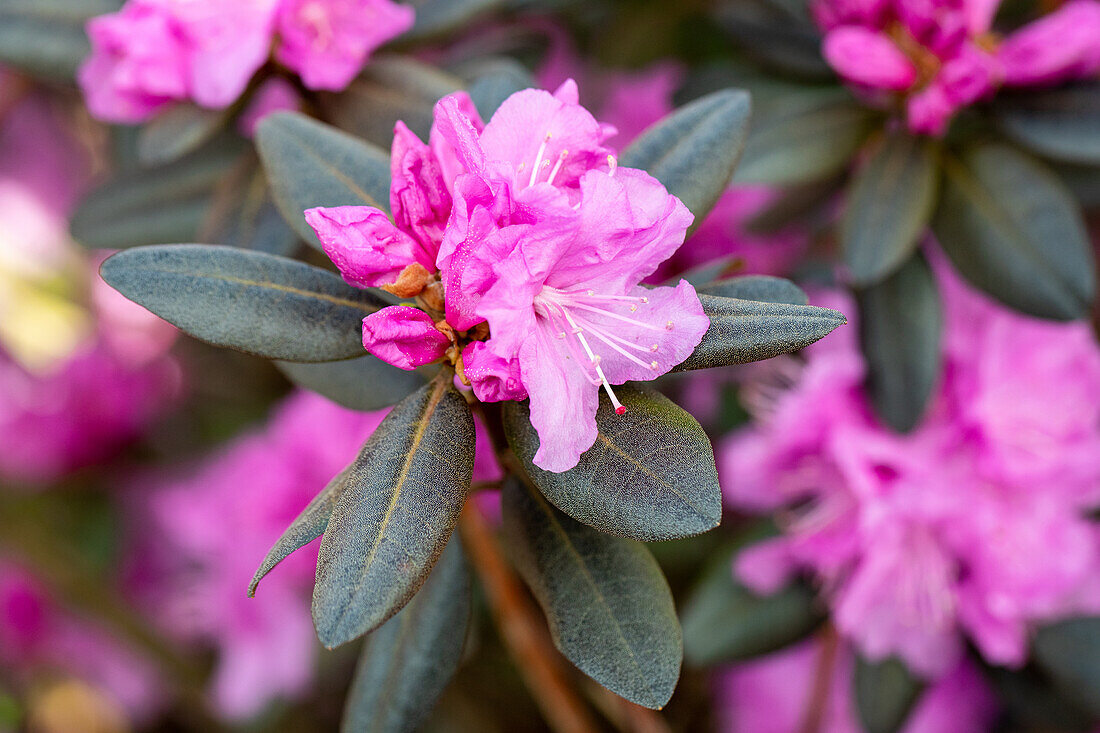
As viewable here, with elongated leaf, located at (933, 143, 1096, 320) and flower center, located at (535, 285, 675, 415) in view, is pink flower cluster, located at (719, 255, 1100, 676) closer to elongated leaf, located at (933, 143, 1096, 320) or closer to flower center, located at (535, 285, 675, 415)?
elongated leaf, located at (933, 143, 1096, 320)

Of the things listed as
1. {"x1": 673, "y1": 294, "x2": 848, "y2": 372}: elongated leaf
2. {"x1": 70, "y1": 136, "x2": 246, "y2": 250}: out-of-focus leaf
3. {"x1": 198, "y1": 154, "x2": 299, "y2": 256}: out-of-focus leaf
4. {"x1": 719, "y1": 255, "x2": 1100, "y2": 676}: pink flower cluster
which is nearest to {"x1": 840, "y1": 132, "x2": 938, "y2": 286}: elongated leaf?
{"x1": 719, "y1": 255, "x2": 1100, "y2": 676}: pink flower cluster

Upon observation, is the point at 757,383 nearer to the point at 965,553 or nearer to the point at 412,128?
the point at 965,553

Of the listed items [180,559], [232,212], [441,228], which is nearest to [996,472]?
[441,228]

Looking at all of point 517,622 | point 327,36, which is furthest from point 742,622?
point 327,36

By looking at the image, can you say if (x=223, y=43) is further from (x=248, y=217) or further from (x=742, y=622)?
(x=742, y=622)

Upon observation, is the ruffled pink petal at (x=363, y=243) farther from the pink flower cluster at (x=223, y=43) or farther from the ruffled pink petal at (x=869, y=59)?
the ruffled pink petal at (x=869, y=59)

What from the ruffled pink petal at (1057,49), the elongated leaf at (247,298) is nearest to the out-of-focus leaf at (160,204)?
the elongated leaf at (247,298)
